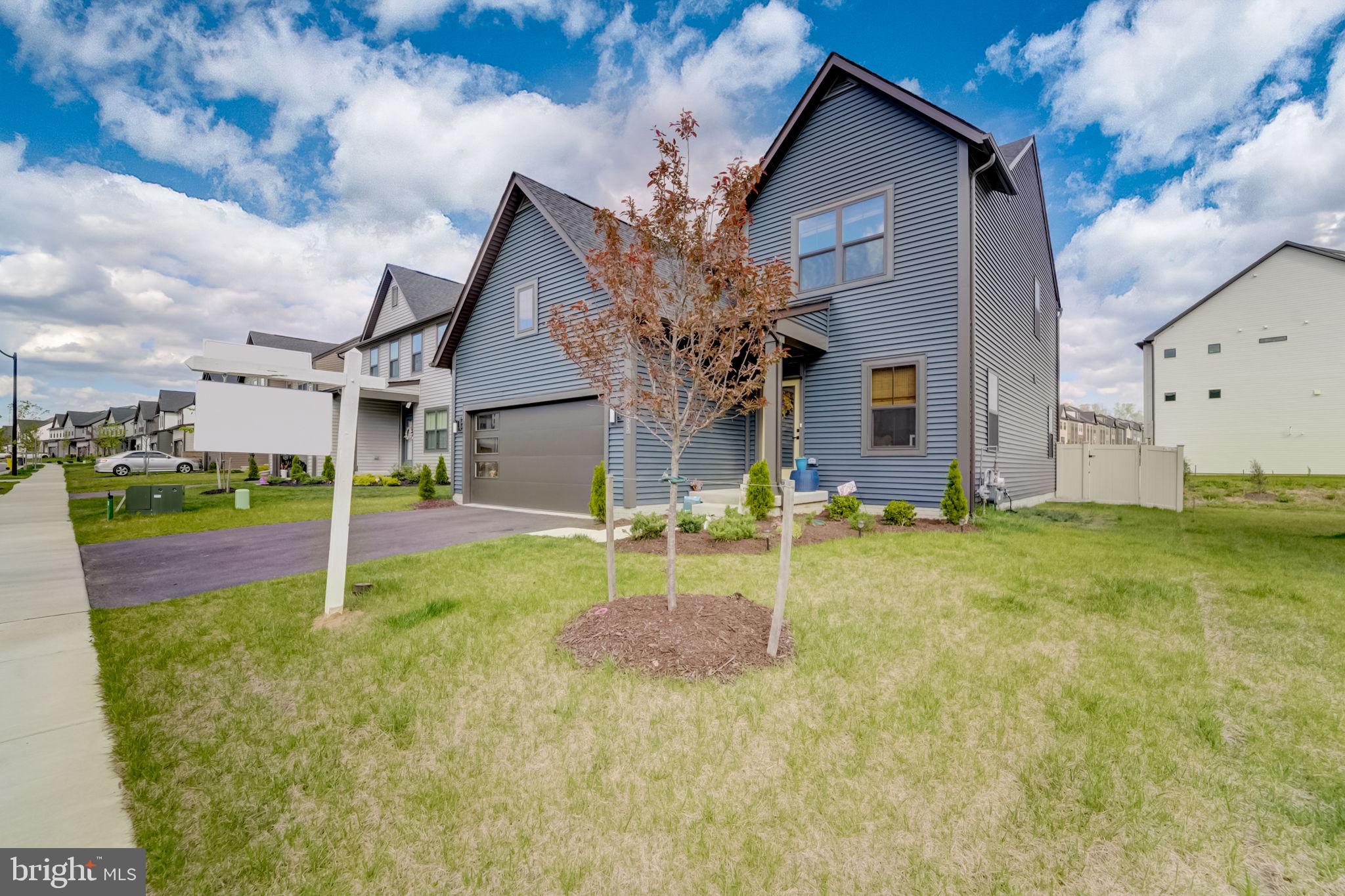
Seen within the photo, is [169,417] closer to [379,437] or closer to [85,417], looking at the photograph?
[379,437]

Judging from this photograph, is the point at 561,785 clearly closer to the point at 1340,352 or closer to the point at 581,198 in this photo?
the point at 581,198

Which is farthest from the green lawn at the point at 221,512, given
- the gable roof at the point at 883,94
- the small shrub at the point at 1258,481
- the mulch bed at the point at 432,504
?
the small shrub at the point at 1258,481

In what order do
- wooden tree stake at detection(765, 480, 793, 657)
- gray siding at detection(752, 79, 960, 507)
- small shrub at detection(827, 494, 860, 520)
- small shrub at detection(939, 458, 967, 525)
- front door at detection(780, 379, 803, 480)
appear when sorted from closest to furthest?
wooden tree stake at detection(765, 480, 793, 657) → small shrub at detection(939, 458, 967, 525) → small shrub at detection(827, 494, 860, 520) → gray siding at detection(752, 79, 960, 507) → front door at detection(780, 379, 803, 480)

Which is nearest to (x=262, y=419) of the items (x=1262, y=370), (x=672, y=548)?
(x=672, y=548)

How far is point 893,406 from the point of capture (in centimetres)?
1030

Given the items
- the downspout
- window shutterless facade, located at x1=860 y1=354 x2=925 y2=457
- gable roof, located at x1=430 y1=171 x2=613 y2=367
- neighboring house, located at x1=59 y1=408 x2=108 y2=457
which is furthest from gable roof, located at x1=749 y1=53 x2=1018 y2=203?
neighboring house, located at x1=59 y1=408 x2=108 y2=457

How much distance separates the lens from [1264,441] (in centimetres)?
1939

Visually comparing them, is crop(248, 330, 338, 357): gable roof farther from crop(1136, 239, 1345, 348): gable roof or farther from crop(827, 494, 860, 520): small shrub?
crop(1136, 239, 1345, 348): gable roof

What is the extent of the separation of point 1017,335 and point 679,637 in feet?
42.1

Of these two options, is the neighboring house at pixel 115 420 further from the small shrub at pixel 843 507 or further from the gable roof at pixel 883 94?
the small shrub at pixel 843 507

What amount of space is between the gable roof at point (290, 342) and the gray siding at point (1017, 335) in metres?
31.5

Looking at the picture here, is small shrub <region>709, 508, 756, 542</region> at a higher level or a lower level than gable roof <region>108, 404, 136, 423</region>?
lower

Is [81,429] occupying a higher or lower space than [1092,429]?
higher

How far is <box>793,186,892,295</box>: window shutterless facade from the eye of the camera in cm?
1046
